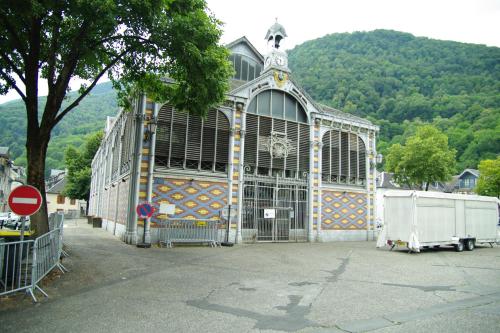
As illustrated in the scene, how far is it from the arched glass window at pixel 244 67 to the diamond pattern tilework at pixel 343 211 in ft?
32.2

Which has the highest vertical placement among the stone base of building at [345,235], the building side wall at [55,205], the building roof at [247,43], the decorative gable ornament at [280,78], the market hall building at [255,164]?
the building roof at [247,43]

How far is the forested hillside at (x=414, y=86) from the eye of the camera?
71.6 metres

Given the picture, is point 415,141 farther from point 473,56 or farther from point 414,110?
point 473,56

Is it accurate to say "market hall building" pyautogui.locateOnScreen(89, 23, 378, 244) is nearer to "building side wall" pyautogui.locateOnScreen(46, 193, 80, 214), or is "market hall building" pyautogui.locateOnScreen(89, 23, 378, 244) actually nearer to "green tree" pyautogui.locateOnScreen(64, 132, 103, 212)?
"green tree" pyautogui.locateOnScreen(64, 132, 103, 212)

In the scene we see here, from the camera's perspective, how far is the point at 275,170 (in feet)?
66.9

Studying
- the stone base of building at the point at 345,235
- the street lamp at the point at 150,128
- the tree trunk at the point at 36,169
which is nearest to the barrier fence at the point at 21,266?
the tree trunk at the point at 36,169

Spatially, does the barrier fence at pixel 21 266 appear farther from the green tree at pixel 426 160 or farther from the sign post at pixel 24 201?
the green tree at pixel 426 160

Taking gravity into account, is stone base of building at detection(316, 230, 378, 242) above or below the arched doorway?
below

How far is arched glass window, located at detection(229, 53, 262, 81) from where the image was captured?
24875 millimetres

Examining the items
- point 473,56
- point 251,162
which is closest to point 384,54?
point 473,56

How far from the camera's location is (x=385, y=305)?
7184 millimetres

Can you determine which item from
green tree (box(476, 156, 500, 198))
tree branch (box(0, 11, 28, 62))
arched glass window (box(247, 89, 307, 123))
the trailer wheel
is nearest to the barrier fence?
tree branch (box(0, 11, 28, 62))

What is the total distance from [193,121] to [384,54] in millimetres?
100866

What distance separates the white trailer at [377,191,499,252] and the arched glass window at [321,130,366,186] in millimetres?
4495
